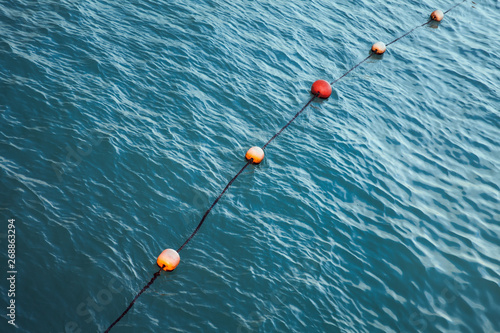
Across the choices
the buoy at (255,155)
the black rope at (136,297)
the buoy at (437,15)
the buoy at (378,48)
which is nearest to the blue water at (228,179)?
the black rope at (136,297)

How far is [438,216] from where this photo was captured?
39.4 feet

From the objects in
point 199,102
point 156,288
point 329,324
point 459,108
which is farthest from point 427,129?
point 156,288

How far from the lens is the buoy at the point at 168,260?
859 cm

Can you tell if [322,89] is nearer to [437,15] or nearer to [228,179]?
[228,179]

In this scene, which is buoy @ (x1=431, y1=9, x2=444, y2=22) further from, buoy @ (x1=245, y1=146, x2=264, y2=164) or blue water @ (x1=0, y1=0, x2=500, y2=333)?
buoy @ (x1=245, y1=146, x2=264, y2=164)

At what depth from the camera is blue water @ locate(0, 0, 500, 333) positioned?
8.45m

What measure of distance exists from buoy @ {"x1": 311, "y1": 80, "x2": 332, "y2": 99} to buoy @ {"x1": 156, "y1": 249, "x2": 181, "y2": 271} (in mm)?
8861

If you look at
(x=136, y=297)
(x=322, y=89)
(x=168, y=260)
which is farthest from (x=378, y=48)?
(x=136, y=297)

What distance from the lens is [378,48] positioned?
62.8 feet

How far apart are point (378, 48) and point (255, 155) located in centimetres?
1045

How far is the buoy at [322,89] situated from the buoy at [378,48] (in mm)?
5187

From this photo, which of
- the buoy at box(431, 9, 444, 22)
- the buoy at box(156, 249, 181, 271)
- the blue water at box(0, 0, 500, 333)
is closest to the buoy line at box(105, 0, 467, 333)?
the buoy at box(156, 249, 181, 271)

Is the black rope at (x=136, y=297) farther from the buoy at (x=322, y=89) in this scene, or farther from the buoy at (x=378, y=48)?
the buoy at (x=378, y=48)

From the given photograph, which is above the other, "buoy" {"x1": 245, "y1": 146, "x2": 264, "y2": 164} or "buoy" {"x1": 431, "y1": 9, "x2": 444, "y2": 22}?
"buoy" {"x1": 431, "y1": 9, "x2": 444, "y2": 22}
